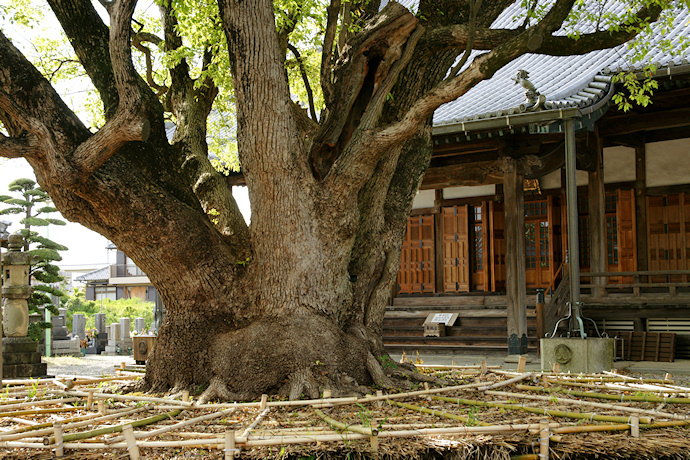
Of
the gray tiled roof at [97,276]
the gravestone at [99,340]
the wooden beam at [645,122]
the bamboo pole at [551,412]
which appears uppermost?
the wooden beam at [645,122]

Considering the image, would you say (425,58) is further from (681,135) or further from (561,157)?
(681,135)

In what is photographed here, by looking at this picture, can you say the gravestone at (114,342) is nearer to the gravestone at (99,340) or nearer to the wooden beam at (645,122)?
the gravestone at (99,340)

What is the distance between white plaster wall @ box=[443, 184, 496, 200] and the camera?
13.9 m

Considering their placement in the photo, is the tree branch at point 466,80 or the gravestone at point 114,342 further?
the gravestone at point 114,342

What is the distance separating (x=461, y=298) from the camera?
44.4 ft

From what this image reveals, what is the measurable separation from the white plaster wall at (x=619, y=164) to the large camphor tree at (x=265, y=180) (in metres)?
6.88

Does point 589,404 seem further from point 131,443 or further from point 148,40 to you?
point 148,40

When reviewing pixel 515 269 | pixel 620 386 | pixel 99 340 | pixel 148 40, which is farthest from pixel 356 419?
pixel 99 340

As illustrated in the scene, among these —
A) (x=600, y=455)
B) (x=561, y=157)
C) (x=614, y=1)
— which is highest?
(x=614, y=1)

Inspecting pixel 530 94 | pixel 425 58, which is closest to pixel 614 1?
pixel 530 94

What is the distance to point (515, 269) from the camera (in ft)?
34.9

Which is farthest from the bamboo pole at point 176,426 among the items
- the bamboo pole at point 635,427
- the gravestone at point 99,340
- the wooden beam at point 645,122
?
the gravestone at point 99,340

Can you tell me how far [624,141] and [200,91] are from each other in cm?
761

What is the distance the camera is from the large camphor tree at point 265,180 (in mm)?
5113
